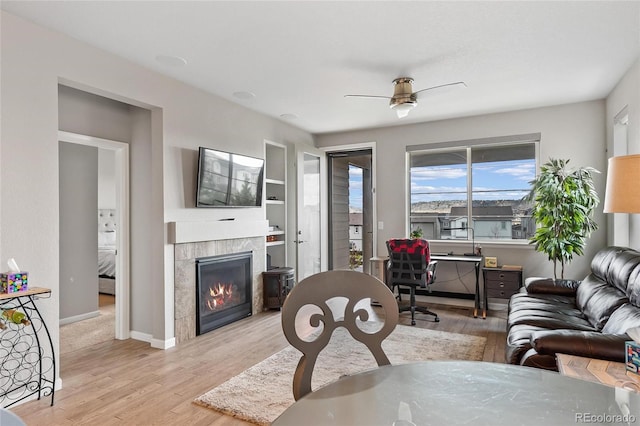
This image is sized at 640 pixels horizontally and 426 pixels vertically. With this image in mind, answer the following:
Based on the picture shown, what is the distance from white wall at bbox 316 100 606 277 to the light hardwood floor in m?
1.03

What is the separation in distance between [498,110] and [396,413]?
4882mm

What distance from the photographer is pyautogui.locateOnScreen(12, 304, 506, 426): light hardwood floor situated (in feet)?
7.66

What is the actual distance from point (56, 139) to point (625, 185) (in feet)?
12.4

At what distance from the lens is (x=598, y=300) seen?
286 cm

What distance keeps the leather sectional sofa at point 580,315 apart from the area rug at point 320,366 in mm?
700

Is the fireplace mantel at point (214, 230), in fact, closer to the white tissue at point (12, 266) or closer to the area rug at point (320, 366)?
the white tissue at point (12, 266)

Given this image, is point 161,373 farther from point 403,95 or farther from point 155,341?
point 403,95

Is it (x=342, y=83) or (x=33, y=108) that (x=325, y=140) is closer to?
(x=342, y=83)

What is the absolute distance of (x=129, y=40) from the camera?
291 centimetres

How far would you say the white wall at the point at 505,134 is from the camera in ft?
14.8

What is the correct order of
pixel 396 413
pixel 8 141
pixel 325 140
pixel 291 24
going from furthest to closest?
pixel 325 140 < pixel 291 24 < pixel 8 141 < pixel 396 413

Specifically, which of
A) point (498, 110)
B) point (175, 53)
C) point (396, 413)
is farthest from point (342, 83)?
point (396, 413)

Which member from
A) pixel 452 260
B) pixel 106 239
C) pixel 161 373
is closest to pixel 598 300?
pixel 452 260

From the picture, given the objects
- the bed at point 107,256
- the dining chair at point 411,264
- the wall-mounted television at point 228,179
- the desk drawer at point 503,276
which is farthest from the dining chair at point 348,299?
the bed at point 107,256
